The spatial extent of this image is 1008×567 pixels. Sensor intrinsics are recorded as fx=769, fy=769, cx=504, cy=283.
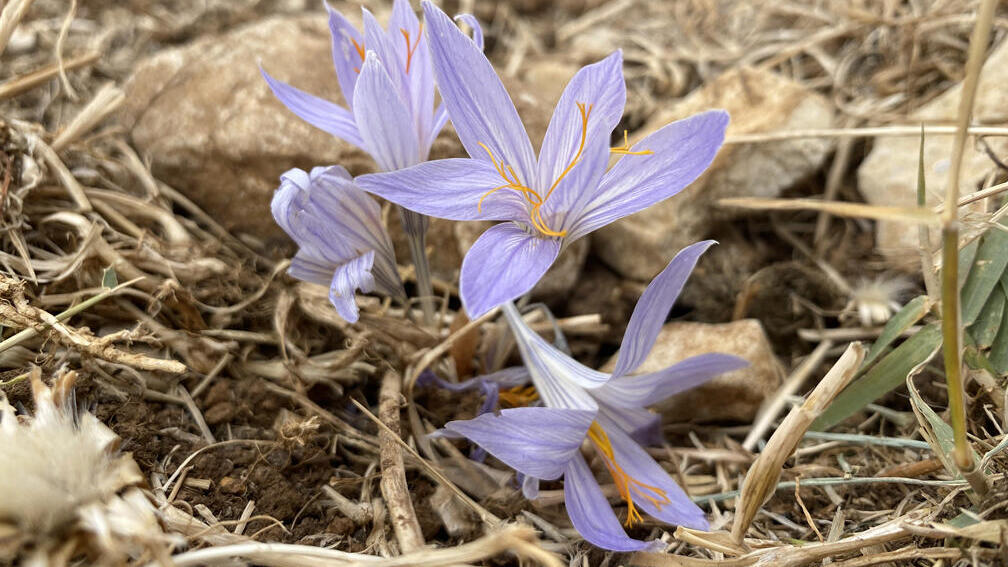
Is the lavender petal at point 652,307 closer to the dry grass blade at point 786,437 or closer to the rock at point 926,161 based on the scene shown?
the dry grass blade at point 786,437

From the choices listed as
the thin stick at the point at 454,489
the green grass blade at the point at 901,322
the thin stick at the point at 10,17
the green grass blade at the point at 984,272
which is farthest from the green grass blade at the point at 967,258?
the thin stick at the point at 10,17

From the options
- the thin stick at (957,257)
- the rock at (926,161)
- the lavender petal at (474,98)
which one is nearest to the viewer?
the thin stick at (957,257)

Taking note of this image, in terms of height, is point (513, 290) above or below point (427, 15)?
below

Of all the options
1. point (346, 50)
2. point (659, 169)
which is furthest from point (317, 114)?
point (659, 169)

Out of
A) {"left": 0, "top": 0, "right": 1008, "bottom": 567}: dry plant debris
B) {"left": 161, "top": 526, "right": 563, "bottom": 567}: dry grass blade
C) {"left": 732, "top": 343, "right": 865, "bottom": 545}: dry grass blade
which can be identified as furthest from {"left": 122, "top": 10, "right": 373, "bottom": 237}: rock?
{"left": 732, "top": 343, "right": 865, "bottom": 545}: dry grass blade

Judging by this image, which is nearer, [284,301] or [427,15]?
[427,15]

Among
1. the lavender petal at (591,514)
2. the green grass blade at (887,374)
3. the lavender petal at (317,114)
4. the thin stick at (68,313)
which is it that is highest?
the lavender petal at (317,114)

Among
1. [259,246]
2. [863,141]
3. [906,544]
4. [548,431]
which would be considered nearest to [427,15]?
[548,431]

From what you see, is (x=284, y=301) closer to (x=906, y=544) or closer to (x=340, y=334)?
(x=340, y=334)
